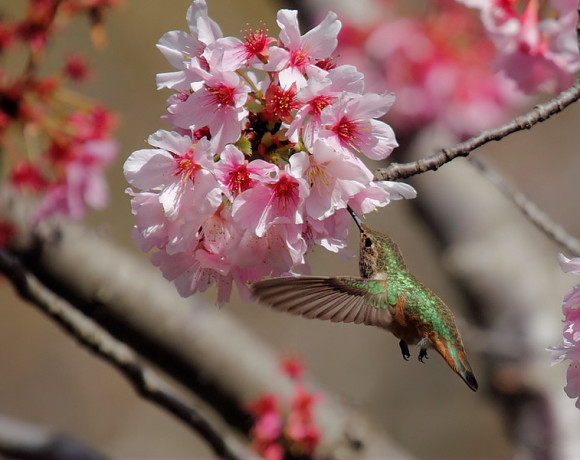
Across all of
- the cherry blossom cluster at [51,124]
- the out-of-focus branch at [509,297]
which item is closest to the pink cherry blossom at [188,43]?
the cherry blossom cluster at [51,124]

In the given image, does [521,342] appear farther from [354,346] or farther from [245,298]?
[354,346]

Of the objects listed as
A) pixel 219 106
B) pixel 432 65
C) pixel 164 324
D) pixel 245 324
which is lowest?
pixel 245 324

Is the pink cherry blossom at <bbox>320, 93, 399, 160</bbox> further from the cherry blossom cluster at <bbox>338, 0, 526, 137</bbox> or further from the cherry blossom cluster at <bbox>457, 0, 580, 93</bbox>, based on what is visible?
the cherry blossom cluster at <bbox>338, 0, 526, 137</bbox>

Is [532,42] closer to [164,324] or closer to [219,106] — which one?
[219,106]

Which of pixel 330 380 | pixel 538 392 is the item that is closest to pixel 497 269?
pixel 538 392

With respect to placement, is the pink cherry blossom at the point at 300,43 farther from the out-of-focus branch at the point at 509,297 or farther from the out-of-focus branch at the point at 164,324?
the out-of-focus branch at the point at 509,297

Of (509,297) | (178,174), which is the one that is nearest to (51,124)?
(178,174)
